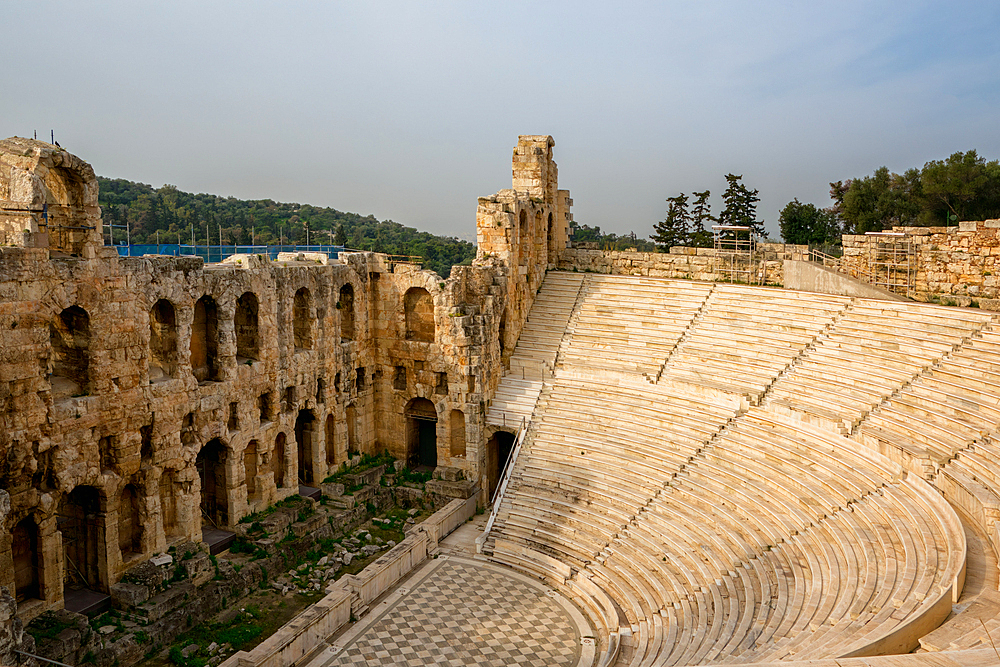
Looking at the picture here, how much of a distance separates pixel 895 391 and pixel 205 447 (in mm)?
18795

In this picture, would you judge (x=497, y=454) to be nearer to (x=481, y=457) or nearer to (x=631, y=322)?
(x=481, y=457)

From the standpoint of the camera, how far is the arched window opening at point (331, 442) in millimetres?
26188

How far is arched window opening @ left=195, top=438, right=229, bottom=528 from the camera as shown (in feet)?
70.6

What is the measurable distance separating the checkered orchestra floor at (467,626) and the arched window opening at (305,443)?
6.10 metres

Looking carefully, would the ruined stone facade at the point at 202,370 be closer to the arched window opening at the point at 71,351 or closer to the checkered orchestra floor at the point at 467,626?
the arched window opening at the point at 71,351

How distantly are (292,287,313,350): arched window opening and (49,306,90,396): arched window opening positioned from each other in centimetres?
735

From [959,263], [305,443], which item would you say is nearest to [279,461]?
[305,443]

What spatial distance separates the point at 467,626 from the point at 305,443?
9292mm

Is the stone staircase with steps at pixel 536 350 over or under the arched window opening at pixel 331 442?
over

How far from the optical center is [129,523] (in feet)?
62.3

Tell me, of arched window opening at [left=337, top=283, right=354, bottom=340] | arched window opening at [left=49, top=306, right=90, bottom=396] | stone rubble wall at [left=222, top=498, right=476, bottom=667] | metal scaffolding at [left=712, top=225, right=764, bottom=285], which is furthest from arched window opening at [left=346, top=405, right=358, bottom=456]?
metal scaffolding at [left=712, top=225, right=764, bottom=285]

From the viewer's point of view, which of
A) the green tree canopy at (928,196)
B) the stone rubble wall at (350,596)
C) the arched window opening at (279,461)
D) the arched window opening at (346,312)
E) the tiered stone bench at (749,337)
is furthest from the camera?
the green tree canopy at (928,196)

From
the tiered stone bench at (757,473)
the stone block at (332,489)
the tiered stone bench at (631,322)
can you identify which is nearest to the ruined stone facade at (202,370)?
the stone block at (332,489)

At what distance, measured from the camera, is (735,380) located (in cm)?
2397
